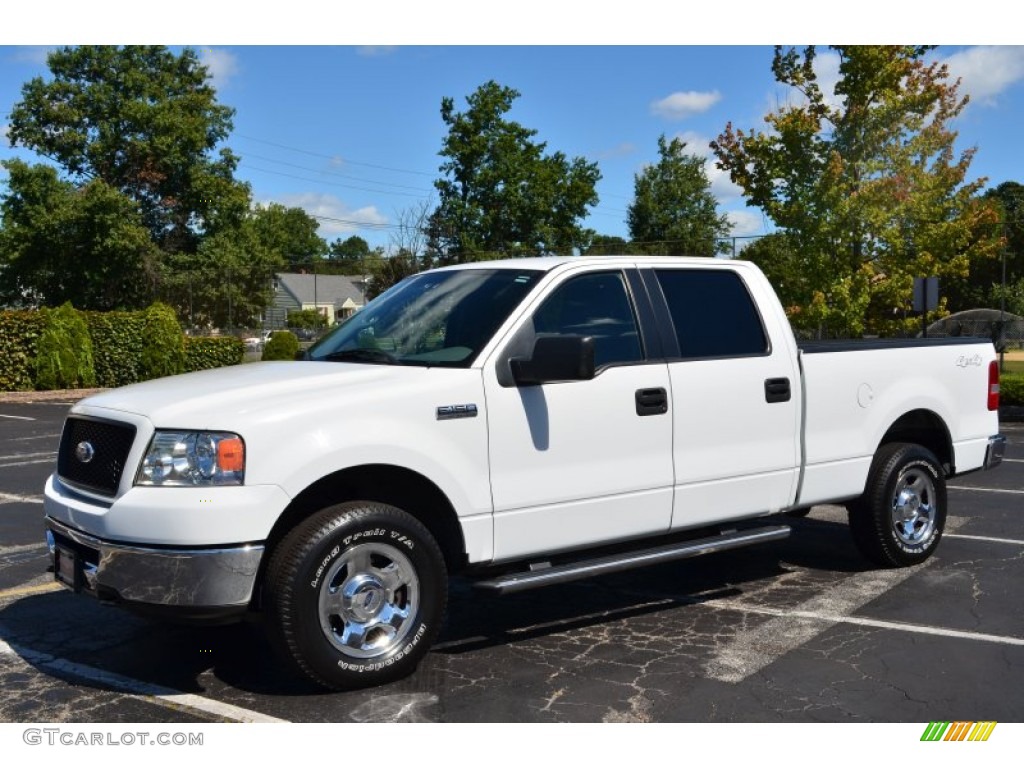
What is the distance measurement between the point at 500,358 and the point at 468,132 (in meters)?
48.8

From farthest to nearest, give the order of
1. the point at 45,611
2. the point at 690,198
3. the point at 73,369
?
the point at 690,198
the point at 73,369
the point at 45,611

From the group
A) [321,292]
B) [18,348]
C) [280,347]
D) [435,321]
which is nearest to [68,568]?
[435,321]

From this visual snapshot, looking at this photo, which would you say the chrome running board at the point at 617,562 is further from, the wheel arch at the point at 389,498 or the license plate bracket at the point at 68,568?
the license plate bracket at the point at 68,568

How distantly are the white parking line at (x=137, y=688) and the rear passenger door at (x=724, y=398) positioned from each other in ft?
8.22

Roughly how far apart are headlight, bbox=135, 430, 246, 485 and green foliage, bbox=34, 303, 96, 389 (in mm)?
22932

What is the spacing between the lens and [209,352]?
28.4 meters

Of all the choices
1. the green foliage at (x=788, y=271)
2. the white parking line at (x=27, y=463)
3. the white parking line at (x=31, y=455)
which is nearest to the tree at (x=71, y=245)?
the green foliage at (x=788, y=271)

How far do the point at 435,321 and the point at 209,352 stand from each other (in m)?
24.2

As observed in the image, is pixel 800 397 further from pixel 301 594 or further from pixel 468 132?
pixel 468 132

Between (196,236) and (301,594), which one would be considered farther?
(196,236)

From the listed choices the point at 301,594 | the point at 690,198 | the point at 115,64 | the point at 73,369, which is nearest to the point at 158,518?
the point at 301,594

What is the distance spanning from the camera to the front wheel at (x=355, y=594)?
4.45m

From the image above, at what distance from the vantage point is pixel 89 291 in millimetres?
48312

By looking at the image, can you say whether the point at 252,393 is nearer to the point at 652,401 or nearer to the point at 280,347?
the point at 652,401
